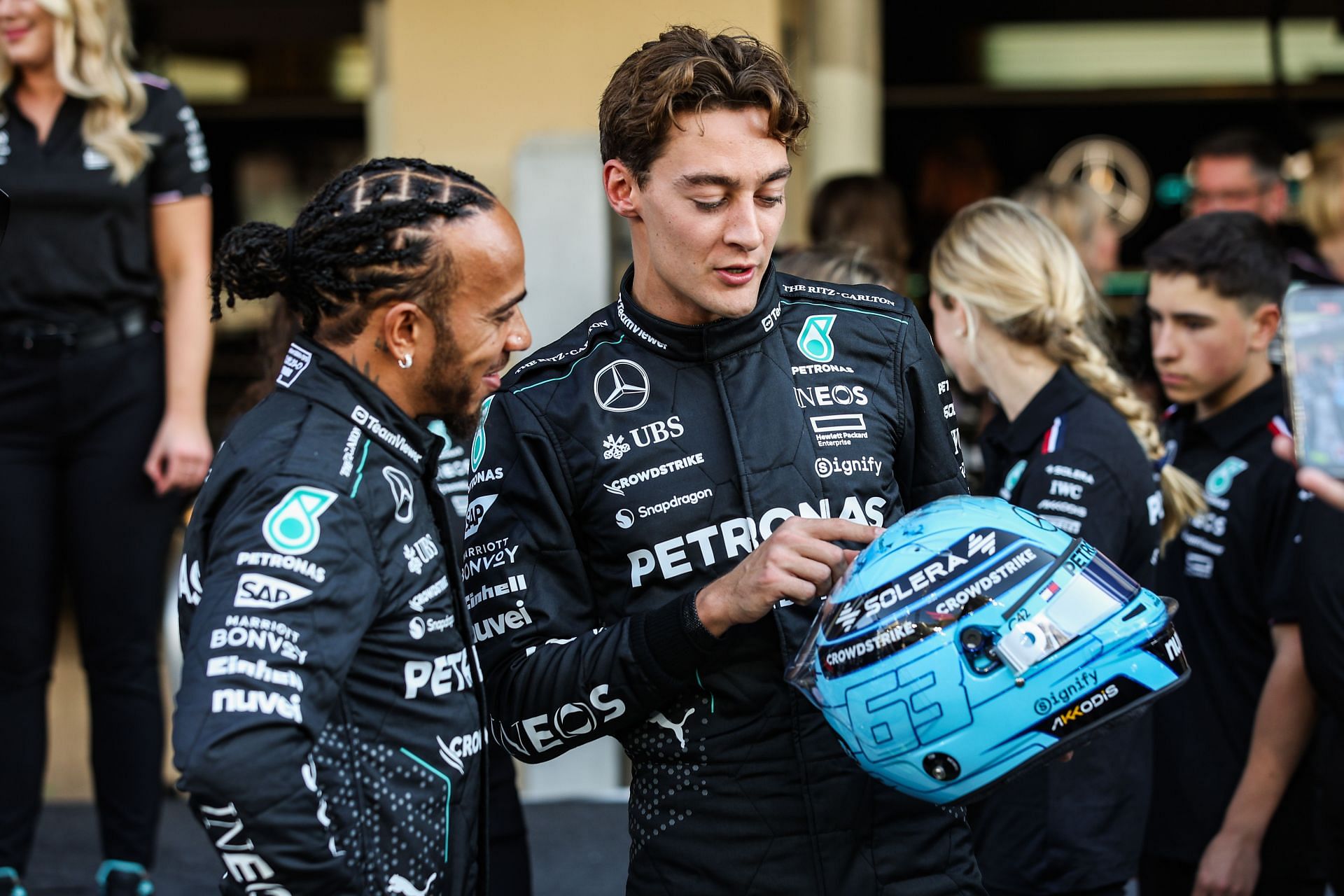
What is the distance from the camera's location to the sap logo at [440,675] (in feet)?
6.93

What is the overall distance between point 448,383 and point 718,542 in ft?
1.50

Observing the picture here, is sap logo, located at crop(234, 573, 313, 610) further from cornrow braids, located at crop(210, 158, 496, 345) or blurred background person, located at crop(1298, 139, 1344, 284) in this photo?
blurred background person, located at crop(1298, 139, 1344, 284)

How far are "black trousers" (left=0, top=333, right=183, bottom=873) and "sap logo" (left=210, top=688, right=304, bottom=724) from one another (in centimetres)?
206

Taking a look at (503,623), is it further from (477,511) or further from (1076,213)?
(1076,213)

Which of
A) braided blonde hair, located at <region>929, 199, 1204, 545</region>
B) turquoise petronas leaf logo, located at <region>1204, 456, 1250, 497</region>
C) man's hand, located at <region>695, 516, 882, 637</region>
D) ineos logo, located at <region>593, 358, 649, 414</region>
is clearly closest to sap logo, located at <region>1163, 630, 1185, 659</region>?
man's hand, located at <region>695, 516, 882, 637</region>

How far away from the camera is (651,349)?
93.7 inches

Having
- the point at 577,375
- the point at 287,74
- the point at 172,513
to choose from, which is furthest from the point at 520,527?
the point at 287,74

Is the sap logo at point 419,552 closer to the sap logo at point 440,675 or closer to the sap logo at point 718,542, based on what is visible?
the sap logo at point 440,675

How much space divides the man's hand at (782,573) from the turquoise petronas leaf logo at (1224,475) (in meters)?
1.66

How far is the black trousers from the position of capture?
12.2ft

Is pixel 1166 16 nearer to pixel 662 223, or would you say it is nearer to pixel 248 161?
pixel 248 161

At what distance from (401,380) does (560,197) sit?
118 inches

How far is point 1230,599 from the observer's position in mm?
3490

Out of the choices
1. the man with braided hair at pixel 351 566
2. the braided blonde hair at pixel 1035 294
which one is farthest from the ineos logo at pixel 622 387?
the braided blonde hair at pixel 1035 294
